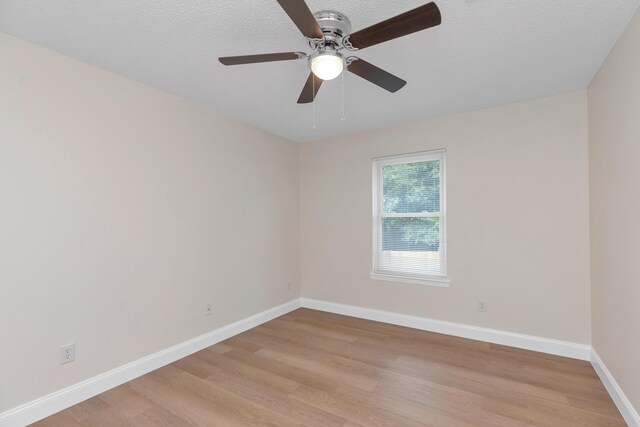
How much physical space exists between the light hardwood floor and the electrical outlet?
0.32m

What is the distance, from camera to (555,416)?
200 centimetres

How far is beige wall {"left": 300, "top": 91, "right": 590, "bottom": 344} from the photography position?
2830 millimetres

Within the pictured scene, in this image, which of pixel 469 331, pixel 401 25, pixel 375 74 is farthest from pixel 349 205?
pixel 401 25

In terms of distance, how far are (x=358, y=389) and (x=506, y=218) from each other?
219cm

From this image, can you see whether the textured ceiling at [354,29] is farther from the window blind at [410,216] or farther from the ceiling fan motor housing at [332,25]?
the window blind at [410,216]

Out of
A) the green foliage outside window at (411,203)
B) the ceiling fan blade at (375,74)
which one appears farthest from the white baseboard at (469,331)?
the ceiling fan blade at (375,74)

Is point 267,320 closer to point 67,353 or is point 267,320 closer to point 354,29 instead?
point 67,353

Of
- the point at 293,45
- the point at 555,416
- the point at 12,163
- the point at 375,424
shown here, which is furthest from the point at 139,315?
the point at 555,416

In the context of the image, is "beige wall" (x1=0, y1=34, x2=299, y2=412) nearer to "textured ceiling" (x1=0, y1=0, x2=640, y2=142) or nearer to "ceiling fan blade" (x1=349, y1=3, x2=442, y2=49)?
"textured ceiling" (x1=0, y1=0, x2=640, y2=142)

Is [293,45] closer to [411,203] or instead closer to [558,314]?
[411,203]

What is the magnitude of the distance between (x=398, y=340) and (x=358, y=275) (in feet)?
3.30

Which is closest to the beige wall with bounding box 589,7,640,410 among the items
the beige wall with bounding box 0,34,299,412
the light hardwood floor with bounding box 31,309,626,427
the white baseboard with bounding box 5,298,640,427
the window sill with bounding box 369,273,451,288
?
the white baseboard with bounding box 5,298,640,427

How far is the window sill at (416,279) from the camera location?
3.45 metres

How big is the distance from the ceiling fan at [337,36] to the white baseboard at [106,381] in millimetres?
2445
